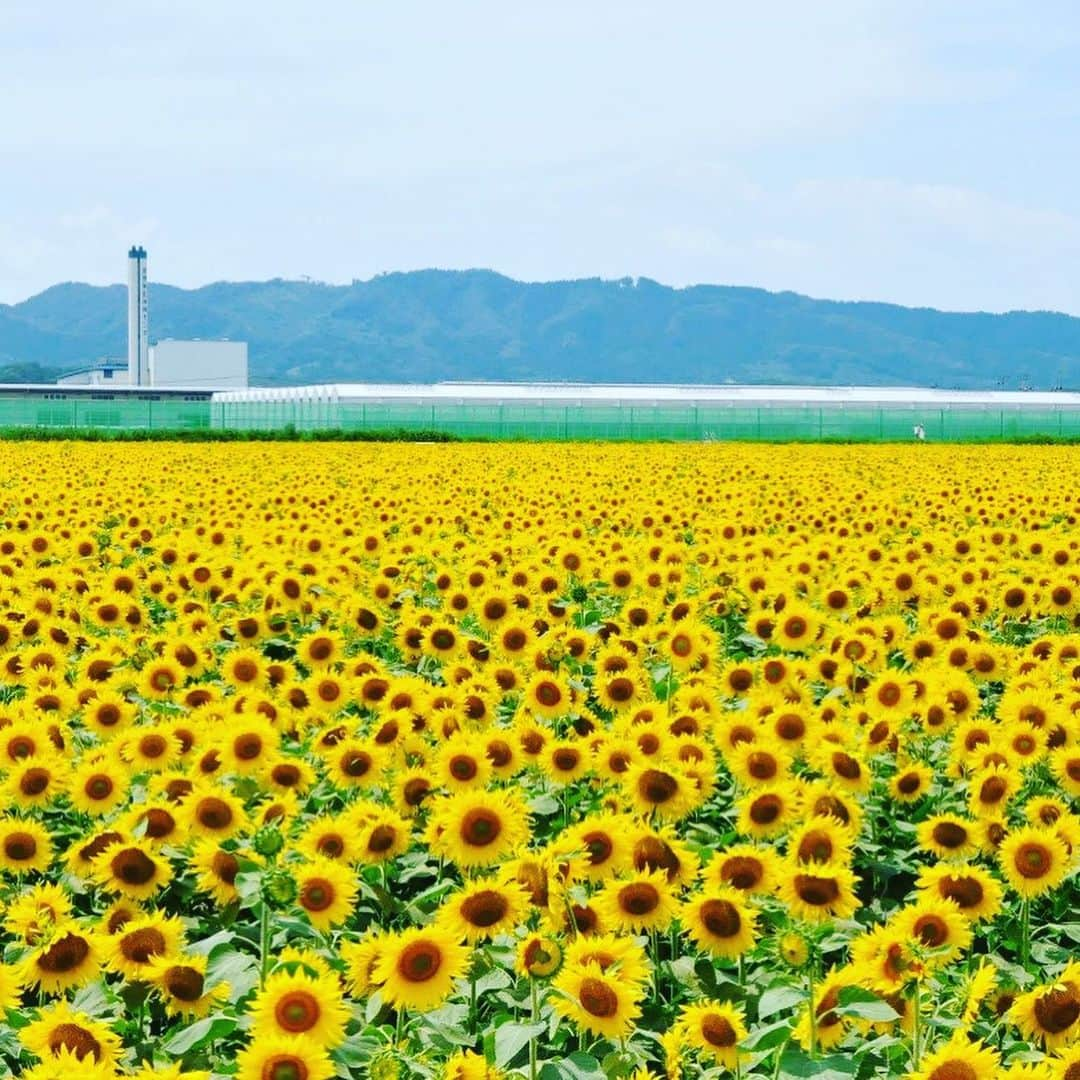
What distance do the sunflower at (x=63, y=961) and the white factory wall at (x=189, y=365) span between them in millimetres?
125628

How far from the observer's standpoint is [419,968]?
129 inches

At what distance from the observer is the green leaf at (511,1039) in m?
3.15

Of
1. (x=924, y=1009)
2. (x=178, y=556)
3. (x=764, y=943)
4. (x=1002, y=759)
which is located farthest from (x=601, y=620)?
(x=924, y=1009)

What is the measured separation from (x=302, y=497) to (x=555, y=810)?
969cm

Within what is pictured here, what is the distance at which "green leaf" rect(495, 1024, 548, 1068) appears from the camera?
3.15 m

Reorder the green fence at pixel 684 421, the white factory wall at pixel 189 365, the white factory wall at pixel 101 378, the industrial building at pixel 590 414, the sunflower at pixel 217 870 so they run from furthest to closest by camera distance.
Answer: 1. the white factory wall at pixel 101 378
2. the white factory wall at pixel 189 365
3. the industrial building at pixel 590 414
4. the green fence at pixel 684 421
5. the sunflower at pixel 217 870

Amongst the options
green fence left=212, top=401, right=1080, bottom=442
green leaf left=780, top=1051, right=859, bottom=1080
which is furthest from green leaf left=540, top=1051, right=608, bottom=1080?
green fence left=212, top=401, right=1080, bottom=442

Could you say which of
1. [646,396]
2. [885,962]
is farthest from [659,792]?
[646,396]

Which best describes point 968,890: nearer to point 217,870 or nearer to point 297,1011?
point 297,1011

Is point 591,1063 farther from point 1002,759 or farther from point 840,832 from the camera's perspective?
point 1002,759

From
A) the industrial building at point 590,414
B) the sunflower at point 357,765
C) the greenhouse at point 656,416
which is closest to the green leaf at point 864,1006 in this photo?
the sunflower at point 357,765

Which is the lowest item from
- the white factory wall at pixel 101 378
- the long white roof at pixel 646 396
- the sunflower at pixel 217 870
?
the sunflower at pixel 217 870

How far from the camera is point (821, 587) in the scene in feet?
30.7

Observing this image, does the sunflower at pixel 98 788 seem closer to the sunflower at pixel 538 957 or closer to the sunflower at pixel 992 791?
the sunflower at pixel 538 957
